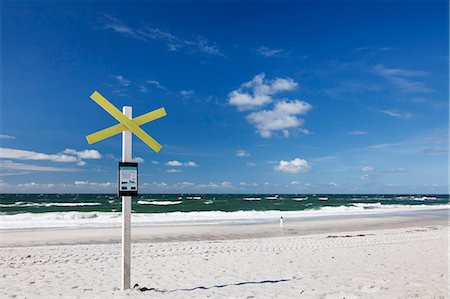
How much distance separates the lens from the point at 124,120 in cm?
604

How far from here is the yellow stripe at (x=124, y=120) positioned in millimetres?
5945

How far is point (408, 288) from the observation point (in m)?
6.16

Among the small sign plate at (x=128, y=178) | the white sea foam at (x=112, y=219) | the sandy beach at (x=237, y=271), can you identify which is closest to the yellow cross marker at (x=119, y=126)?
the small sign plate at (x=128, y=178)

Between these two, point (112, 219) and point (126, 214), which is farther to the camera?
point (112, 219)

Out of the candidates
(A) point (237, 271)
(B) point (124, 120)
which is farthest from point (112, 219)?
(B) point (124, 120)

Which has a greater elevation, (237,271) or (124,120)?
(124,120)

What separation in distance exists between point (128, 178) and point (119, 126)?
0.86 m

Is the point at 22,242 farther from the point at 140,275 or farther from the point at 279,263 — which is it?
the point at 279,263

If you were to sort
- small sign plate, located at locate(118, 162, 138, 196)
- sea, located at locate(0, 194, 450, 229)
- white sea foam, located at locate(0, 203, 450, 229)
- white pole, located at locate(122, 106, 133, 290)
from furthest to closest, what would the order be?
sea, located at locate(0, 194, 450, 229), white sea foam, located at locate(0, 203, 450, 229), white pole, located at locate(122, 106, 133, 290), small sign plate, located at locate(118, 162, 138, 196)

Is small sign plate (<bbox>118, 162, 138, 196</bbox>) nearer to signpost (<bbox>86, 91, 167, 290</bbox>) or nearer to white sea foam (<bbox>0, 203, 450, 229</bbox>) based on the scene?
signpost (<bbox>86, 91, 167, 290</bbox>)

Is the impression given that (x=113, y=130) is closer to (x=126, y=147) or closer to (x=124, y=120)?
(x=124, y=120)

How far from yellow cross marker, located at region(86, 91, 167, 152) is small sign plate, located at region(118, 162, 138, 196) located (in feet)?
1.67

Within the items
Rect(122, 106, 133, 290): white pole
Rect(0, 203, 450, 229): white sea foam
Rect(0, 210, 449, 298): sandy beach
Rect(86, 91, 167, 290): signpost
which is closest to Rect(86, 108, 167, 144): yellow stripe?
Rect(86, 91, 167, 290): signpost

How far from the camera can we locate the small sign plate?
5.88 meters
